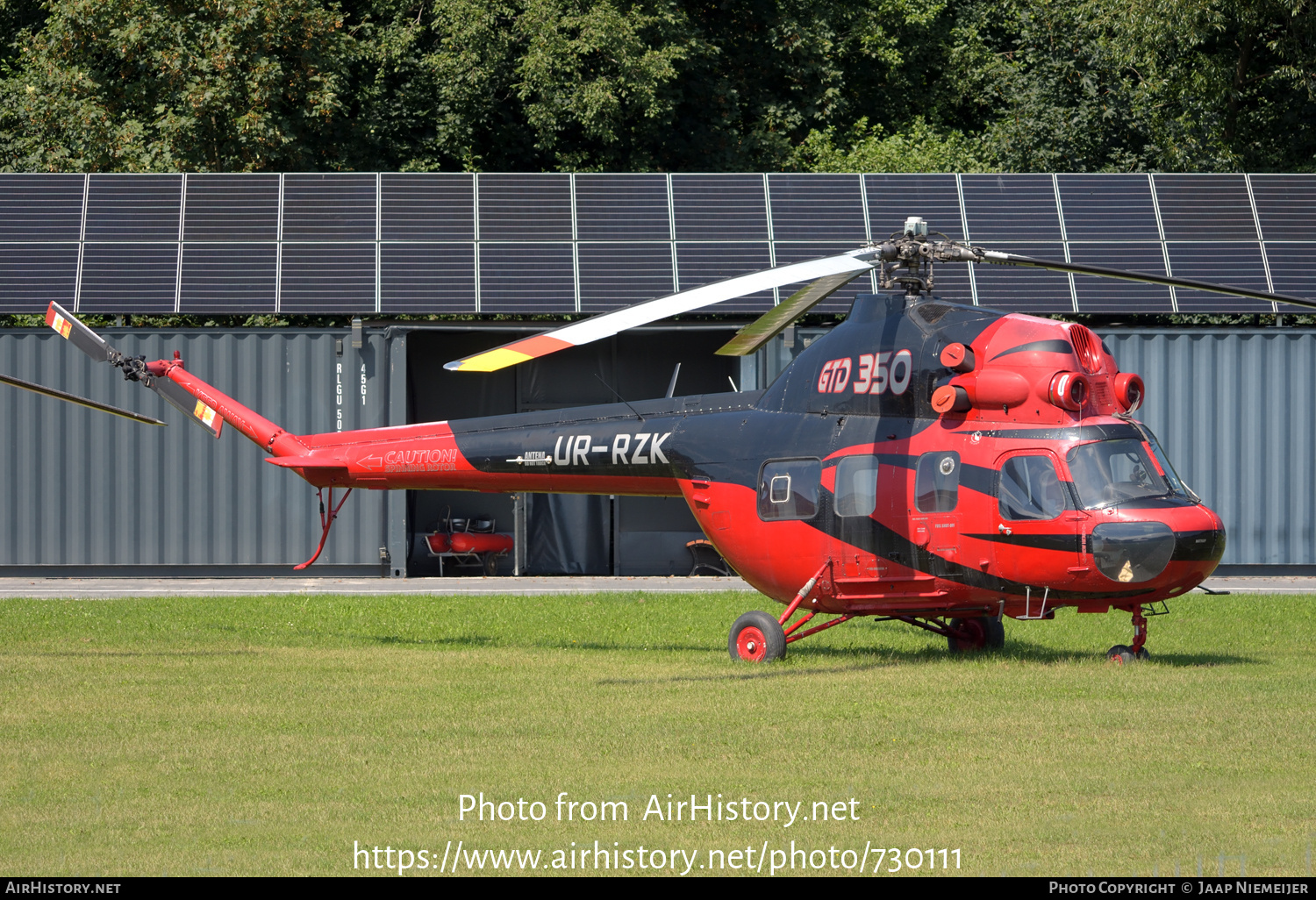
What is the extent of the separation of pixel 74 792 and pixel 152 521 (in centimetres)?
1543

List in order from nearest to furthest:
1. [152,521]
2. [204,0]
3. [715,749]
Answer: [715,749] < [152,521] < [204,0]

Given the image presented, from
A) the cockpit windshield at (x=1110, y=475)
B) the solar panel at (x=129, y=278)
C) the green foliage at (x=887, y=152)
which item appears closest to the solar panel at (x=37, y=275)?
the solar panel at (x=129, y=278)

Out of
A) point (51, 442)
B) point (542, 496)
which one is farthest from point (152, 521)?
point (542, 496)

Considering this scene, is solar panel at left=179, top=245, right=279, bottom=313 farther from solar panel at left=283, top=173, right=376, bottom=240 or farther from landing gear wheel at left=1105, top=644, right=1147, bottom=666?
landing gear wheel at left=1105, top=644, right=1147, bottom=666

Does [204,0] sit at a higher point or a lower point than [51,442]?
higher

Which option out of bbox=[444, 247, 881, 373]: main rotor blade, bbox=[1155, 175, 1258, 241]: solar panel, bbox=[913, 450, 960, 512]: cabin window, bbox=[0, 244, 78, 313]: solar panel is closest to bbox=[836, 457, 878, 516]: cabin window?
bbox=[913, 450, 960, 512]: cabin window

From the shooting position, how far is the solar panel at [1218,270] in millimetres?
22578

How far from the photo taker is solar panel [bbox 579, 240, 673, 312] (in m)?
22.4

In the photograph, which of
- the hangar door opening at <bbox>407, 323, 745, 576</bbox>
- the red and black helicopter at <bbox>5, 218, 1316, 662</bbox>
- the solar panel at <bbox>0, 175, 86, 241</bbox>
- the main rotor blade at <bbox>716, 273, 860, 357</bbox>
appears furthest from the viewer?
the hangar door opening at <bbox>407, 323, 745, 576</bbox>

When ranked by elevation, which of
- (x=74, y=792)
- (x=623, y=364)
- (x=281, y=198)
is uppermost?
(x=281, y=198)

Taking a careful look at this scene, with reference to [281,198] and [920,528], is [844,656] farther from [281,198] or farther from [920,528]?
[281,198]

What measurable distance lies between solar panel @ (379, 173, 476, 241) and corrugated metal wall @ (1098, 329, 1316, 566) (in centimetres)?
1061

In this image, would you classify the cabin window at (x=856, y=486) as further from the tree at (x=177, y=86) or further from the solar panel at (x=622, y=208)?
the tree at (x=177, y=86)

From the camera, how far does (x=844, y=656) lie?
13547mm
